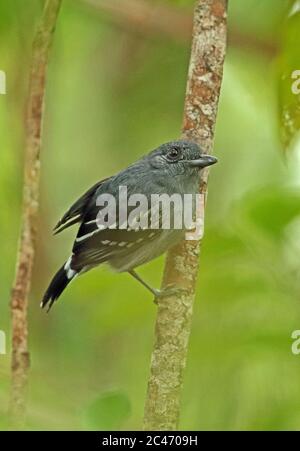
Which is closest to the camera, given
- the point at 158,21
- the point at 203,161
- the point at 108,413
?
the point at 108,413

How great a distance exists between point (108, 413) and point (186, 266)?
0.25 m

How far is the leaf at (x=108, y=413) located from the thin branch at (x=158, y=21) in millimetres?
710

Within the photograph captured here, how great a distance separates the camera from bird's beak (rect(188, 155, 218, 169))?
4.56ft

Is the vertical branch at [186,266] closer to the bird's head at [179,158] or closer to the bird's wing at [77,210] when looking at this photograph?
the bird's head at [179,158]

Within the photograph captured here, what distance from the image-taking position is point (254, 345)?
1.18 m

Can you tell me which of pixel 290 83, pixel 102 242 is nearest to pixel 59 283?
pixel 102 242

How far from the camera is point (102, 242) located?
4.61ft

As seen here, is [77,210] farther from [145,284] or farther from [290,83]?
[290,83]

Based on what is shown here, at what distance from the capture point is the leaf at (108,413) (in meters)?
1.27

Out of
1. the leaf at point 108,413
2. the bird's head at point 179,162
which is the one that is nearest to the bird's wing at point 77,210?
the bird's head at point 179,162

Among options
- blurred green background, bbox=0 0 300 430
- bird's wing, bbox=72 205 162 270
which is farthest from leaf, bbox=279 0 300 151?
bird's wing, bbox=72 205 162 270

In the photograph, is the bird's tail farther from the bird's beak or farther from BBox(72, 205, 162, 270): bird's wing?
the bird's beak

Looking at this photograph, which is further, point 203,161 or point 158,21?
point 158,21

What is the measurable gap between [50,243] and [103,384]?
274mm
